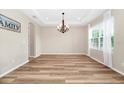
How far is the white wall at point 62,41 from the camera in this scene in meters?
11.1

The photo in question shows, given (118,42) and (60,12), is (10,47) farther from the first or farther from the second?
(118,42)

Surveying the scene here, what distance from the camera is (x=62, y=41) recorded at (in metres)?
11.2

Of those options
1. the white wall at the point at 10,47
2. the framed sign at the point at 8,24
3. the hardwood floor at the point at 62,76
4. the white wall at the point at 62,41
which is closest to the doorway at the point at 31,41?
the white wall at the point at 62,41

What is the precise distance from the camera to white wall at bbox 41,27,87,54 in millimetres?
11141

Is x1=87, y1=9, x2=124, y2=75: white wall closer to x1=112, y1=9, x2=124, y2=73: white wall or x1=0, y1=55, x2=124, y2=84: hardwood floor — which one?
x1=112, y1=9, x2=124, y2=73: white wall

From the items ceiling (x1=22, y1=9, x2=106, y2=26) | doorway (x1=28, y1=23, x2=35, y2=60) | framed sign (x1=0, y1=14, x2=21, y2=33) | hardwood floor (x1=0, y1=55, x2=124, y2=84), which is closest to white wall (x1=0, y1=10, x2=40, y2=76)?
framed sign (x1=0, y1=14, x2=21, y2=33)

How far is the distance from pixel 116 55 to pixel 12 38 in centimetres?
382

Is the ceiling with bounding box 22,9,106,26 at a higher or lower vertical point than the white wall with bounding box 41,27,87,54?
higher

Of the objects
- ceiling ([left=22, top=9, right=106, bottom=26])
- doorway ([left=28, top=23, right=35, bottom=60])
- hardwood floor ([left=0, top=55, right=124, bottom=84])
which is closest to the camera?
hardwood floor ([left=0, top=55, right=124, bottom=84])

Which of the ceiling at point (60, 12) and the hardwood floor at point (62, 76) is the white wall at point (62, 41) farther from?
the hardwood floor at point (62, 76)

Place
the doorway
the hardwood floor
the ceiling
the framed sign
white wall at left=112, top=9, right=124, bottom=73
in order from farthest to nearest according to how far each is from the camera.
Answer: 1. the doorway
2. the ceiling
3. white wall at left=112, top=9, right=124, bottom=73
4. the framed sign
5. the hardwood floor

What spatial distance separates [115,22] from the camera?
4.84 metres
